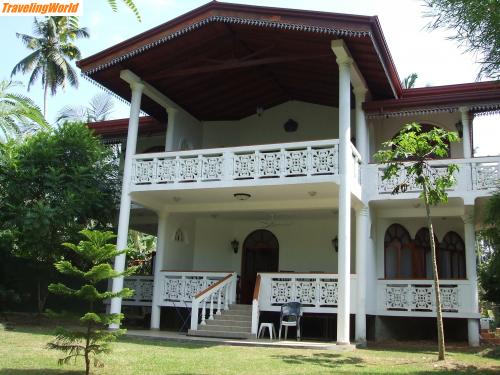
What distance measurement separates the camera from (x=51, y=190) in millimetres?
14883

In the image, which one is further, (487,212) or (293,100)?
(293,100)

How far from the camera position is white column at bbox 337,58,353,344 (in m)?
11.9

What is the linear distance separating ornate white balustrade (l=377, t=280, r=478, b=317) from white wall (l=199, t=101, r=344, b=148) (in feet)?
16.0

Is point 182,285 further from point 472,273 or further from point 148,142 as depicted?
point 472,273

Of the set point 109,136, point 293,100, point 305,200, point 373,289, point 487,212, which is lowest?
point 373,289

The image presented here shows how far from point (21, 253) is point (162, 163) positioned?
5.02 meters

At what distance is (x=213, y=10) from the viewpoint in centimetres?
1311

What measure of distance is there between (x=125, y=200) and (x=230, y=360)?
6446mm

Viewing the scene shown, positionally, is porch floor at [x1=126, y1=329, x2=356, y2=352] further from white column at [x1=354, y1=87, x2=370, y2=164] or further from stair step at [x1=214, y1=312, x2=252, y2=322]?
white column at [x1=354, y1=87, x2=370, y2=164]

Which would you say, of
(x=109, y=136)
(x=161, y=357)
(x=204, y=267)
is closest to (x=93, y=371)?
(x=161, y=357)

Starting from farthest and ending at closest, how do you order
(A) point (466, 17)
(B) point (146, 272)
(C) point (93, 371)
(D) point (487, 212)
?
(B) point (146, 272), (D) point (487, 212), (C) point (93, 371), (A) point (466, 17)

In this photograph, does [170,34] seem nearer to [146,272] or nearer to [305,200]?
[305,200]

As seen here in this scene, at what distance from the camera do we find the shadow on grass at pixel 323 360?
31.1ft

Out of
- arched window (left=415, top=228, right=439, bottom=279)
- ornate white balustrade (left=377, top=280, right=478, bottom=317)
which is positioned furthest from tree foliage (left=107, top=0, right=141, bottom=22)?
arched window (left=415, top=228, right=439, bottom=279)
